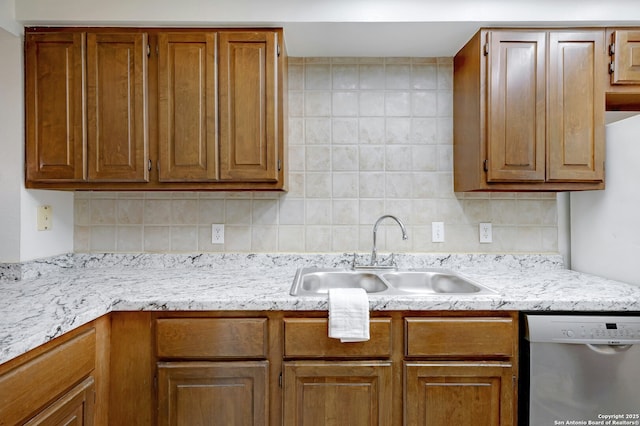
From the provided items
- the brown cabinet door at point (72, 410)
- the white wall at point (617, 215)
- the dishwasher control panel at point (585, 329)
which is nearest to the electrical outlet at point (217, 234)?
the brown cabinet door at point (72, 410)

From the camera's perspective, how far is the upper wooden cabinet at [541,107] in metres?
1.61

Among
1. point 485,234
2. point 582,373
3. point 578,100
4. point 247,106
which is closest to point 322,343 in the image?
point 582,373

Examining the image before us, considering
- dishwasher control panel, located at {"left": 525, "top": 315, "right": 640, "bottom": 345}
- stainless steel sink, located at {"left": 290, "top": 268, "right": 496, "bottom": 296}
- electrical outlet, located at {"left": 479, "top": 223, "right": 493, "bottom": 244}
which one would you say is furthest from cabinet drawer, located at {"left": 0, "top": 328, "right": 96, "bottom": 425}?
electrical outlet, located at {"left": 479, "top": 223, "right": 493, "bottom": 244}

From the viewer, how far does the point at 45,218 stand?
5.73 feet

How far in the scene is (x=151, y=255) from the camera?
193cm

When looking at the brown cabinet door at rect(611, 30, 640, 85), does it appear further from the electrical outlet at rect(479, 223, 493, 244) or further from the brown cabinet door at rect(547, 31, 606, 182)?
the electrical outlet at rect(479, 223, 493, 244)

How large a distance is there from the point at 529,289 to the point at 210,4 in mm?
1862

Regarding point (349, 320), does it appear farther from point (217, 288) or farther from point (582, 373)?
point (582, 373)

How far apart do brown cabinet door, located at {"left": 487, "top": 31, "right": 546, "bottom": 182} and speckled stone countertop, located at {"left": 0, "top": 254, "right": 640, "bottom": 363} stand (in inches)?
21.2

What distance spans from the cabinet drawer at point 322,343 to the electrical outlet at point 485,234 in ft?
3.30

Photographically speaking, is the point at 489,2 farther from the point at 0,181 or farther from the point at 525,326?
the point at 0,181

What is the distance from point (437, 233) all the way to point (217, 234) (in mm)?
1239

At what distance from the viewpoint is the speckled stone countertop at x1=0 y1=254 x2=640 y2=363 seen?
1.12 meters

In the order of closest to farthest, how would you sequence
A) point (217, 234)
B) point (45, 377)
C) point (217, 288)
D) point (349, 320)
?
point (45, 377), point (349, 320), point (217, 288), point (217, 234)
